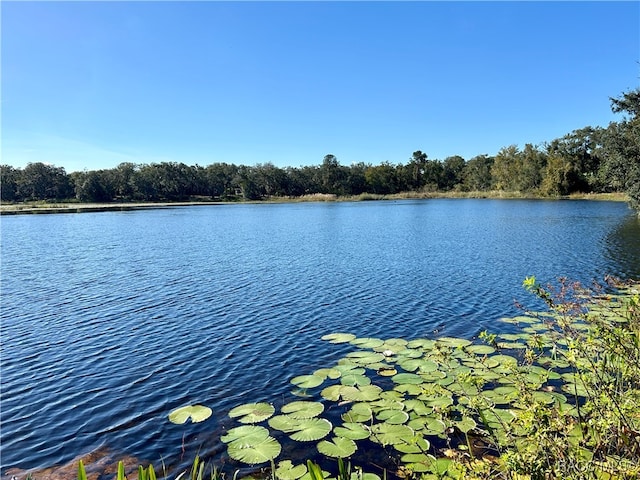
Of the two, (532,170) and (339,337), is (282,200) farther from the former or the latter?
(339,337)

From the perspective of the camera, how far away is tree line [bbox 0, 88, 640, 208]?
92875 millimetres

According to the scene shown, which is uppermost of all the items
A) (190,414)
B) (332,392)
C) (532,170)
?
(532,170)

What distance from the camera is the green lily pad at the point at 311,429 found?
22.3 ft

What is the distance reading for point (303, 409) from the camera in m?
7.83

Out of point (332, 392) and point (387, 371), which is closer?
point (332, 392)

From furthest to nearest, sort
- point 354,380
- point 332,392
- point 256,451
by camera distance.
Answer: point 354,380
point 332,392
point 256,451

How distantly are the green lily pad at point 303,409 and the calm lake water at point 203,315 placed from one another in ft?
1.93

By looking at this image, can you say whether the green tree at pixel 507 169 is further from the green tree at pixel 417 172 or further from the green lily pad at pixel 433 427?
the green lily pad at pixel 433 427

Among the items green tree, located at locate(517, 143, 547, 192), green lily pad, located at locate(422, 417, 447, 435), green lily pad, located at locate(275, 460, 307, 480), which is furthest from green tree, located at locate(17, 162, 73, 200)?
green lily pad, located at locate(422, 417, 447, 435)

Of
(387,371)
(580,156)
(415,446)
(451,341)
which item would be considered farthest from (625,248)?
(580,156)

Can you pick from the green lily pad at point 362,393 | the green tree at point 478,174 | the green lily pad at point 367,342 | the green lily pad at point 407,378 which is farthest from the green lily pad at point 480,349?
the green tree at point 478,174

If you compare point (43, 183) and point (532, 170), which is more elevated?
point (43, 183)

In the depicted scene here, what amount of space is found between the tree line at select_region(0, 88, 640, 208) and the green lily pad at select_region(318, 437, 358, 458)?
99.3 metres

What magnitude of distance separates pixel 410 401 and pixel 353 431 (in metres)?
1.42
